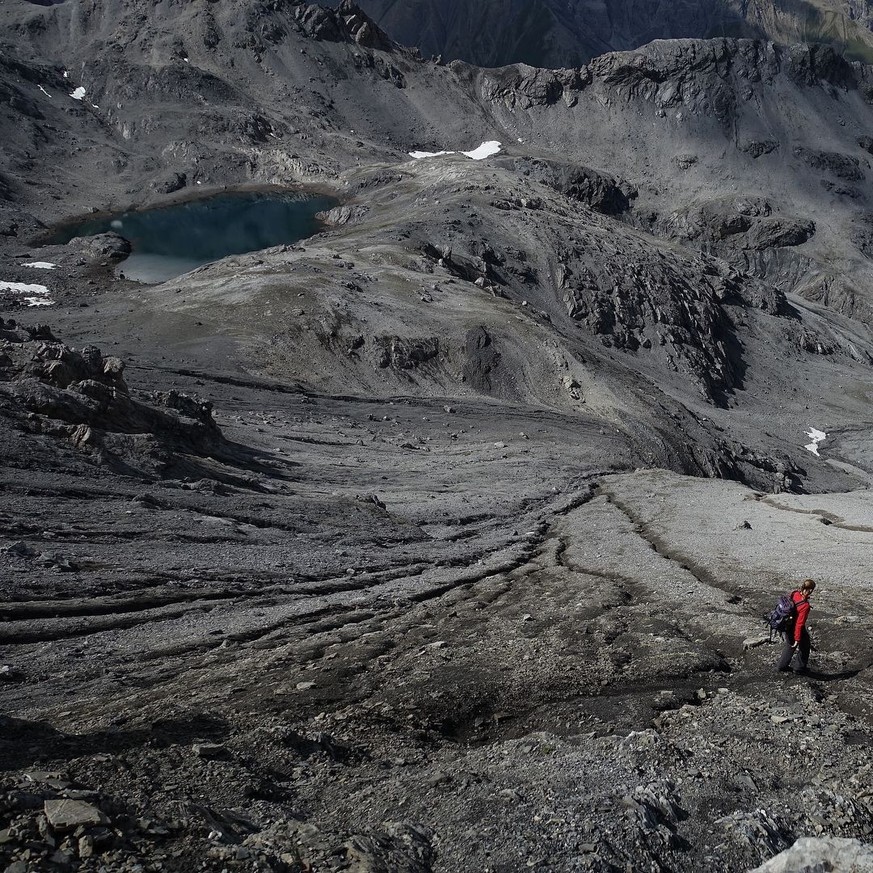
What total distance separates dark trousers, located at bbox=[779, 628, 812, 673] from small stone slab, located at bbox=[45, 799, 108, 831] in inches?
444

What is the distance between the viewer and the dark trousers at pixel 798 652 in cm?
1316

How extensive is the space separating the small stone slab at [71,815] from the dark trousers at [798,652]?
1127cm

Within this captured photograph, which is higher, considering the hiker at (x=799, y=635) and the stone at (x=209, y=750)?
the hiker at (x=799, y=635)

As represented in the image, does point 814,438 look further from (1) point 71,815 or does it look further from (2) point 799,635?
(1) point 71,815

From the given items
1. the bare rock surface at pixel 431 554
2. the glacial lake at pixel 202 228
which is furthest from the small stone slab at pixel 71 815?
the glacial lake at pixel 202 228

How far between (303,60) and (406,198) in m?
88.5

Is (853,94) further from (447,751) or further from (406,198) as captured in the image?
(447,751)

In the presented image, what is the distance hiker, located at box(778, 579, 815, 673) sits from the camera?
13.0 meters

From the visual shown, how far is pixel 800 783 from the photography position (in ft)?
34.3

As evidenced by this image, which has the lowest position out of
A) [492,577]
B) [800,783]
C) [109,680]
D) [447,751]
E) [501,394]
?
[501,394]

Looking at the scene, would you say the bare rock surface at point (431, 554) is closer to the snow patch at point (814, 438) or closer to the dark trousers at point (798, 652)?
the dark trousers at point (798, 652)

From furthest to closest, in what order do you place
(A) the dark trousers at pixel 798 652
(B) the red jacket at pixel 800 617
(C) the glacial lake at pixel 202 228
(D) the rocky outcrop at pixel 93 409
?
(C) the glacial lake at pixel 202 228, (D) the rocky outcrop at pixel 93 409, (A) the dark trousers at pixel 798 652, (B) the red jacket at pixel 800 617

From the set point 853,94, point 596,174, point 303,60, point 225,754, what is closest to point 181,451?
point 225,754

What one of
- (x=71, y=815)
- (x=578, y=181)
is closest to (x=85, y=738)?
(x=71, y=815)
